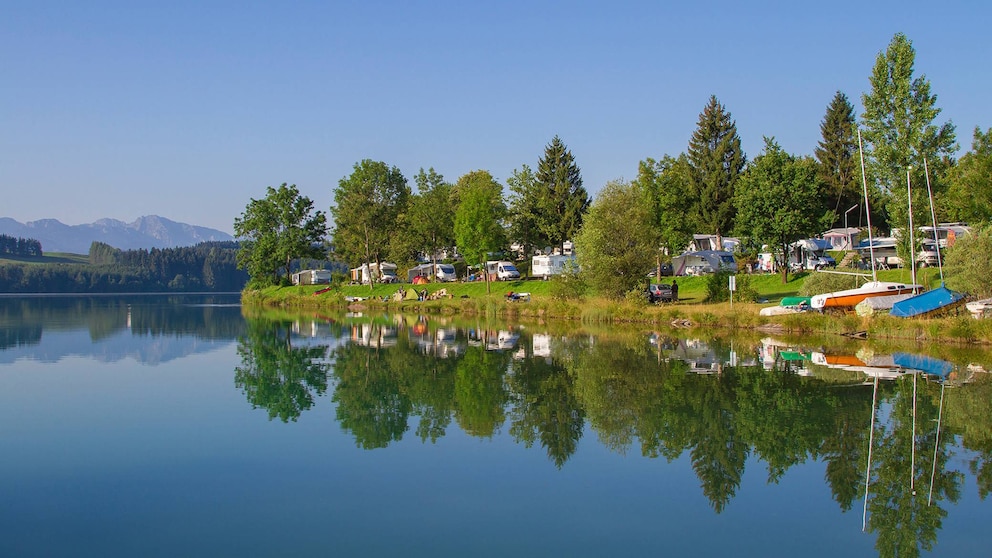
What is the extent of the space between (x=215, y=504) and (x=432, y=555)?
3858 mm

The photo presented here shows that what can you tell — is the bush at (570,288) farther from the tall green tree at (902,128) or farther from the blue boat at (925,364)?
the blue boat at (925,364)

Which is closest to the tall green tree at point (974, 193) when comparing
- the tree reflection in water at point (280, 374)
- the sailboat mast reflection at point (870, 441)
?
the sailboat mast reflection at point (870, 441)

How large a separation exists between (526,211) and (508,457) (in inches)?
2512

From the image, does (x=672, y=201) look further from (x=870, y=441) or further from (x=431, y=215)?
(x=870, y=441)

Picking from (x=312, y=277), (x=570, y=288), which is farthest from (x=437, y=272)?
(x=570, y=288)

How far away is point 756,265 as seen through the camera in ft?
202

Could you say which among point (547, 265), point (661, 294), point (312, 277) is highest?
point (312, 277)

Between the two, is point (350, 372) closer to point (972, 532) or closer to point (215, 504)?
point (215, 504)

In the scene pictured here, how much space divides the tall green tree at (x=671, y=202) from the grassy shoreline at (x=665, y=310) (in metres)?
6.95

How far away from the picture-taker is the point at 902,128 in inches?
1556

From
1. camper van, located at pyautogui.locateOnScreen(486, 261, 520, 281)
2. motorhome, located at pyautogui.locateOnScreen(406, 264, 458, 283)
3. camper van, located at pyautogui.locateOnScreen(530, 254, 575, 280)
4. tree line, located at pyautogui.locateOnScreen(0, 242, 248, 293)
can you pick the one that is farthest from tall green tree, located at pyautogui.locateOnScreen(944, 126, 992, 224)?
tree line, located at pyautogui.locateOnScreen(0, 242, 248, 293)

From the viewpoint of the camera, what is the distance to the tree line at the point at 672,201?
39938 millimetres

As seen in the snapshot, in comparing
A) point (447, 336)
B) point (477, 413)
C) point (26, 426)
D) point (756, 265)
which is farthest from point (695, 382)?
point (756, 265)

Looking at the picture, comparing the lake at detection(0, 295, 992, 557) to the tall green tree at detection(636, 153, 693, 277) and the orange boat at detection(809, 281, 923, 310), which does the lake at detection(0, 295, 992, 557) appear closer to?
the orange boat at detection(809, 281, 923, 310)
